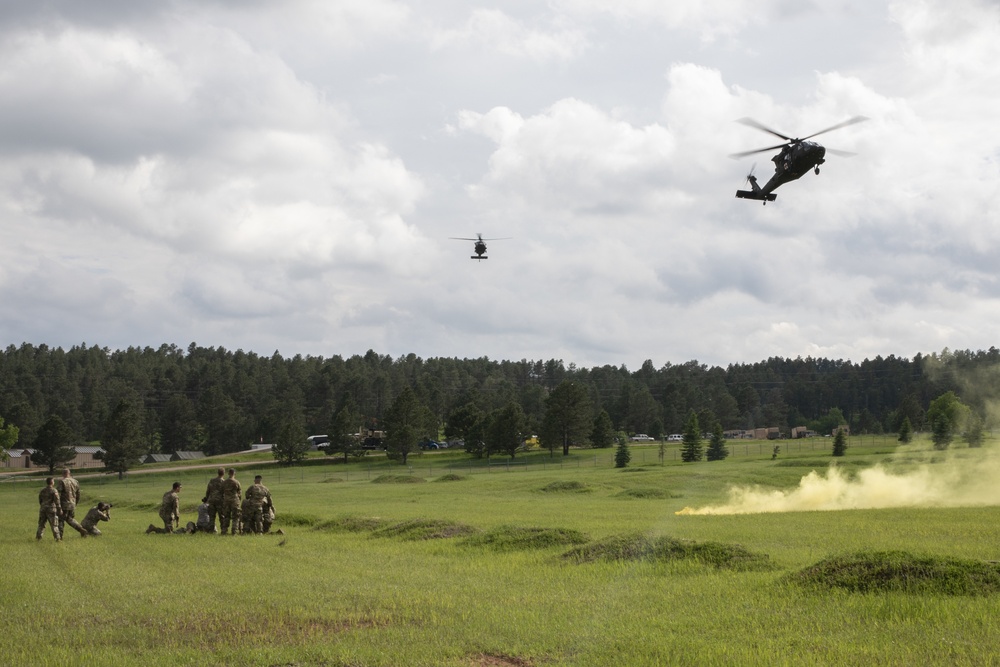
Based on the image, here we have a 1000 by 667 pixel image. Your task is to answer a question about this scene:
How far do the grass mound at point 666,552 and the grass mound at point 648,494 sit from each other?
3106 centimetres

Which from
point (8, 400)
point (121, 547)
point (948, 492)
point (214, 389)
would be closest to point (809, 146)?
point (948, 492)

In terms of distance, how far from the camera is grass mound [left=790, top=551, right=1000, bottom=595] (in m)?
18.2

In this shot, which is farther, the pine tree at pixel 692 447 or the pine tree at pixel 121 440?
the pine tree at pixel 121 440

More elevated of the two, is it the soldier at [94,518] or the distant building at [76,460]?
the soldier at [94,518]

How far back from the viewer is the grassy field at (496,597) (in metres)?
14.7

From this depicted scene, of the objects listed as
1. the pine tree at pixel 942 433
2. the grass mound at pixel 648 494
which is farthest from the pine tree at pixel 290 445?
the grass mound at pixel 648 494

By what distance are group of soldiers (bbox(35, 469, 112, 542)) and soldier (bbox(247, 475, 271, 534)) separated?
5558 mm

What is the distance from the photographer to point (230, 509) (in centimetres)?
3578

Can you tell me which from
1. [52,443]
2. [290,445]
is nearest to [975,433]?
[290,445]

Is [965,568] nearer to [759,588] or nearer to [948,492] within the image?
[759,588]

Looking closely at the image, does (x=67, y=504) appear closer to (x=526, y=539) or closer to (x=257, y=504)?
(x=257, y=504)

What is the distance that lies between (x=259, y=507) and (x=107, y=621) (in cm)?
1841

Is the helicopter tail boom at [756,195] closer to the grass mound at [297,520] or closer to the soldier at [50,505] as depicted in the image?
the grass mound at [297,520]

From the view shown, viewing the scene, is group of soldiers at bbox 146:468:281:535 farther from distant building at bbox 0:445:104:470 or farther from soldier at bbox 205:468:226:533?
distant building at bbox 0:445:104:470
